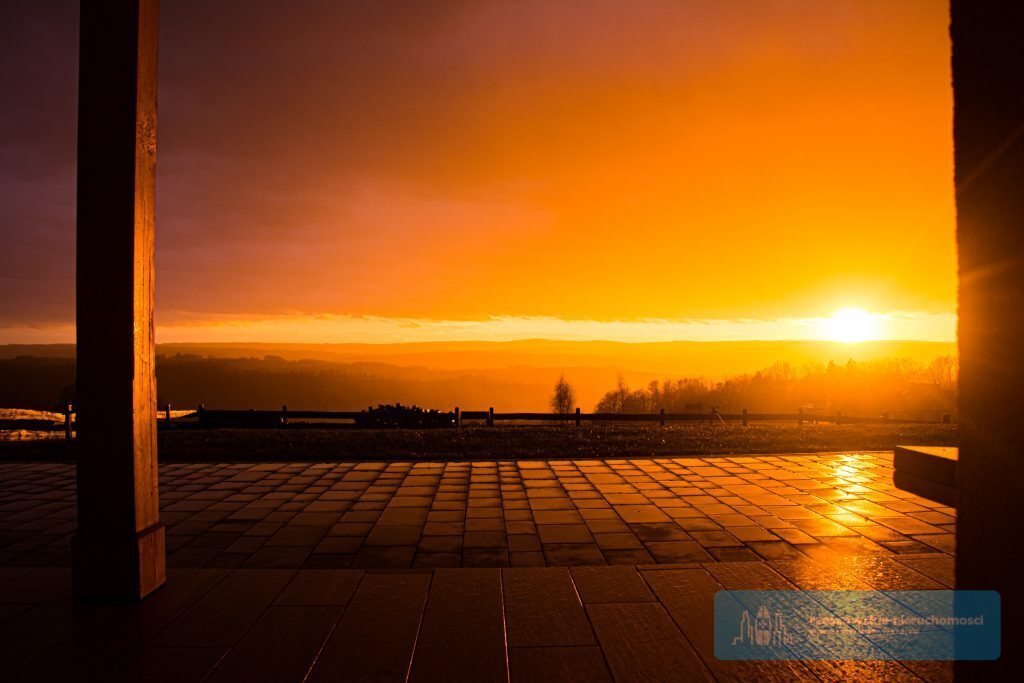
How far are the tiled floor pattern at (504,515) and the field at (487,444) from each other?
102 centimetres

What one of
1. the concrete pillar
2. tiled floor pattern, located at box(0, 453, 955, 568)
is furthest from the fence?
the concrete pillar

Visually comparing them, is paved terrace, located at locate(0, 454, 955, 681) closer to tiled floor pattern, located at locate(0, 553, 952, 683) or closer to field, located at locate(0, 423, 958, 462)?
tiled floor pattern, located at locate(0, 553, 952, 683)

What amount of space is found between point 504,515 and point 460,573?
5.27ft

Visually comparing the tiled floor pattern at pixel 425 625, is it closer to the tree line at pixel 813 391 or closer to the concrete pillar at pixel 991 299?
the concrete pillar at pixel 991 299

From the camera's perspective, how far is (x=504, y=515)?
561 cm

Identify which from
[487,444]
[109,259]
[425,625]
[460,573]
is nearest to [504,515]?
[460,573]

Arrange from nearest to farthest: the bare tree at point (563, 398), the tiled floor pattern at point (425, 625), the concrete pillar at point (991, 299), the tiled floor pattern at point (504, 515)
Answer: the concrete pillar at point (991, 299)
the tiled floor pattern at point (425, 625)
the tiled floor pattern at point (504, 515)
the bare tree at point (563, 398)

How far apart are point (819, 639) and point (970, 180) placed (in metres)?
2.56

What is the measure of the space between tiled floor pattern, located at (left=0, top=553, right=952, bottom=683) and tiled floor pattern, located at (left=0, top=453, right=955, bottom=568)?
1.13 ft

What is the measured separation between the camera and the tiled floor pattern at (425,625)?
2.76m

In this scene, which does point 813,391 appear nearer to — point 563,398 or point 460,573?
point 563,398

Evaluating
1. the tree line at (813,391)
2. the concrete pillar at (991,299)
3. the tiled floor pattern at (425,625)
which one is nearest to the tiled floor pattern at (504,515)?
the tiled floor pattern at (425,625)

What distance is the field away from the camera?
9344mm

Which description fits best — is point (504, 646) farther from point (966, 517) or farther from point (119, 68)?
point (119, 68)
